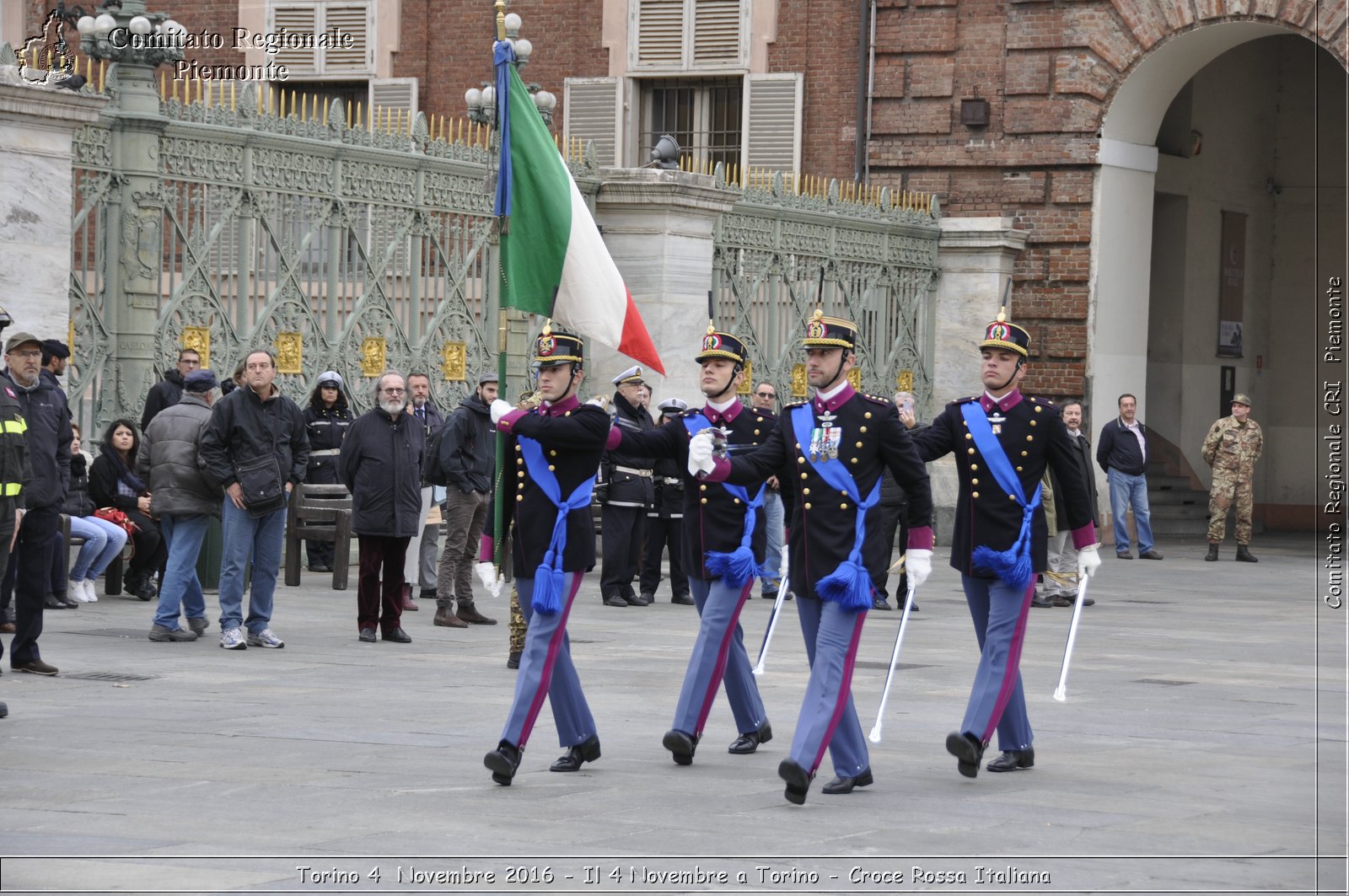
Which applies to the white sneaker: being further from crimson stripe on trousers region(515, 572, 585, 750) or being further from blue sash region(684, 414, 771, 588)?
crimson stripe on trousers region(515, 572, 585, 750)

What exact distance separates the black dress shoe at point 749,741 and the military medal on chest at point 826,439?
1484 mm

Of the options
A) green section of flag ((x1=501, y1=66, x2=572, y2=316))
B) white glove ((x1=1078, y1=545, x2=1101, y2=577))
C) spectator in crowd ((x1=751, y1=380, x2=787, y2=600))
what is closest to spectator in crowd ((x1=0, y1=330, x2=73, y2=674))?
green section of flag ((x1=501, y1=66, x2=572, y2=316))

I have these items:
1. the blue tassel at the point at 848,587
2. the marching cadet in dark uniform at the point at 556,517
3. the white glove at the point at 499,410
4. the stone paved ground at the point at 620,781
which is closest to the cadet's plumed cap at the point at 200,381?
the stone paved ground at the point at 620,781

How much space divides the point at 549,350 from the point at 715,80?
1882 cm

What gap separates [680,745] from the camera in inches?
343

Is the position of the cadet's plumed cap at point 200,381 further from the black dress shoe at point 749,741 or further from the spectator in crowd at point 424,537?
the black dress shoe at point 749,741

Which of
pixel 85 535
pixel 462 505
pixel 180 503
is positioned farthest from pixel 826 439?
pixel 85 535

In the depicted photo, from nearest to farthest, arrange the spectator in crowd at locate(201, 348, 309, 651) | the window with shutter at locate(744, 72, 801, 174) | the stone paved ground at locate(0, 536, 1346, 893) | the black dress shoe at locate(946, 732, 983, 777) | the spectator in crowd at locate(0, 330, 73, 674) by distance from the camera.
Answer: the stone paved ground at locate(0, 536, 1346, 893) < the black dress shoe at locate(946, 732, 983, 777) < the spectator in crowd at locate(0, 330, 73, 674) < the spectator in crowd at locate(201, 348, 309, 651) < the window with shutter at locate(744, 72, 801, 174)

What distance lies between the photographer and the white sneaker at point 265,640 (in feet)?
42.1

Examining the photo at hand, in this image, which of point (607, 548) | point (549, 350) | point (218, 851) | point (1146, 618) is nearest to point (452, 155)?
point (607, 548)

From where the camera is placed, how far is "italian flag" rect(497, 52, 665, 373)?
9.91 metres

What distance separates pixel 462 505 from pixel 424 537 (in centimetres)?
163

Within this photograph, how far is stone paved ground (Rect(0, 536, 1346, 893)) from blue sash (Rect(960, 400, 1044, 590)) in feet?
2.94

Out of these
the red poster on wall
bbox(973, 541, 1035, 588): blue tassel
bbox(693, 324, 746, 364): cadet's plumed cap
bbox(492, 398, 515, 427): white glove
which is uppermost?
the red poster on wall
